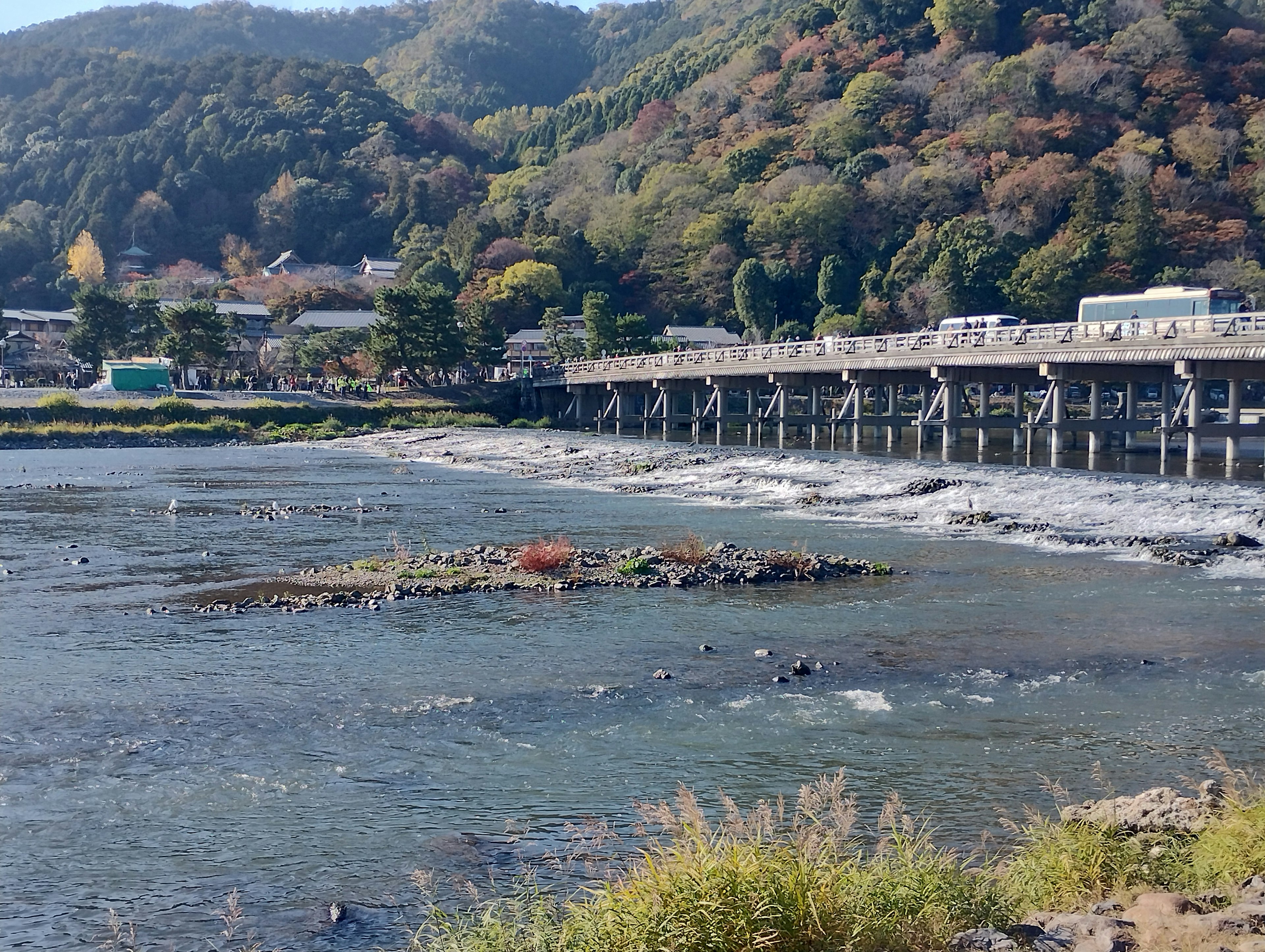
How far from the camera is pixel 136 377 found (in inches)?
2694

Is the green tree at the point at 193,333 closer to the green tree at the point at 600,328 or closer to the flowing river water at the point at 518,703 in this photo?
the green tree at the point at 600,328

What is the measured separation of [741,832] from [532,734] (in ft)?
15.2

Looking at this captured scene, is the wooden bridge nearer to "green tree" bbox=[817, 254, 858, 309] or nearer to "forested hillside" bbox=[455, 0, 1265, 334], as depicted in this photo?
"forested hillside" bbox=[455, 0, 1265, 334]

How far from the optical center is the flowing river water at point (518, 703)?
8445 millimetres

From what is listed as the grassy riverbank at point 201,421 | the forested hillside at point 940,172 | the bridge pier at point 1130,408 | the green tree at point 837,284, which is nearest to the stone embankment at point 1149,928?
the bridge pier at point 1130,408

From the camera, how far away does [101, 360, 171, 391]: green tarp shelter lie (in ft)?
223

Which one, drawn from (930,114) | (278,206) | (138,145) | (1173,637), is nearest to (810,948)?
(1173,637)

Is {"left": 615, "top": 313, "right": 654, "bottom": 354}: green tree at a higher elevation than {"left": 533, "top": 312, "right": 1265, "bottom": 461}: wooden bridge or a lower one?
higher

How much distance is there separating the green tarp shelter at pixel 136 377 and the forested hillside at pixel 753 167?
27.4 meters

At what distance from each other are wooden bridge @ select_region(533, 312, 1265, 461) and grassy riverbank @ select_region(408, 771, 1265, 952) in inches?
1070

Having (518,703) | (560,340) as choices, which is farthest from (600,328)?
(518,703)

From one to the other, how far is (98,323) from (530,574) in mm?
65915

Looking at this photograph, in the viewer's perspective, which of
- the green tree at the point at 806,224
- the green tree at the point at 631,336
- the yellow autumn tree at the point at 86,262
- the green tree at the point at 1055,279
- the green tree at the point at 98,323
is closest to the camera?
the green tree at the point at 1055,279

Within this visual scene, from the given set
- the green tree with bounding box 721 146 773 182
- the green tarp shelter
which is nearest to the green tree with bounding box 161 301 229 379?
the green tarp shelter
